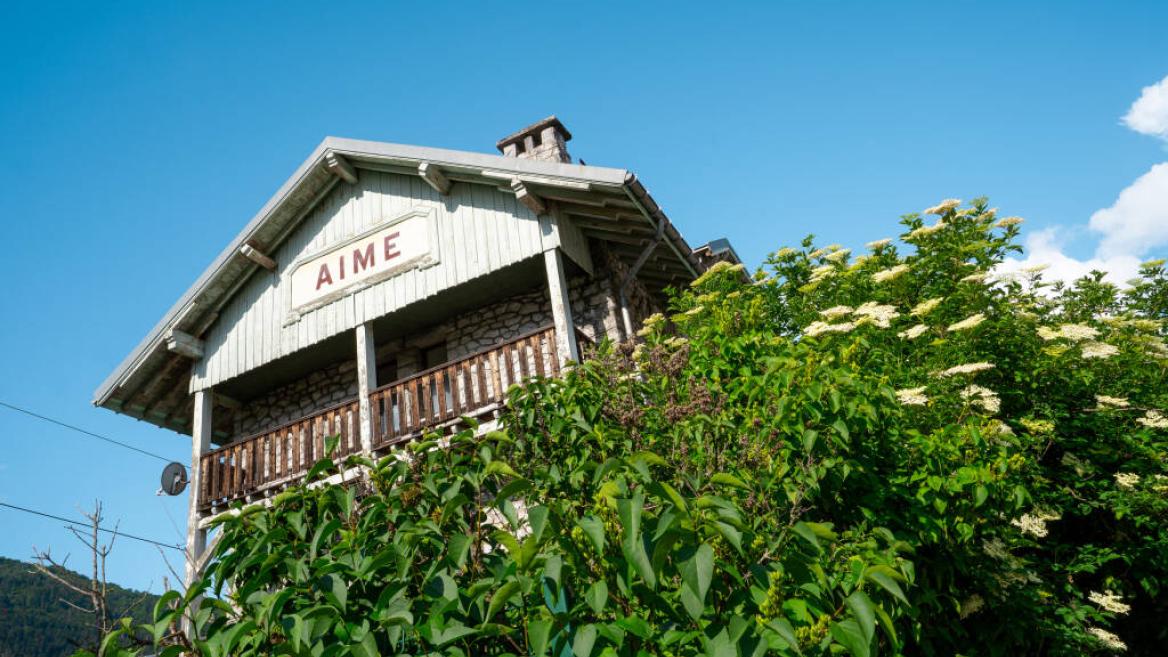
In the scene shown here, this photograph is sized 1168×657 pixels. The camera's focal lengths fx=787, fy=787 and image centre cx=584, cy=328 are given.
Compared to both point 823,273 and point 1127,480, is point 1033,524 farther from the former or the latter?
point 823,273

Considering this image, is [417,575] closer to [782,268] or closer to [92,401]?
[782,268]

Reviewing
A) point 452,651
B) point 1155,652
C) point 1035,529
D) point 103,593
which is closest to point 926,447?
point 1035,529

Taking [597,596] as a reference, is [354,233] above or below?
above

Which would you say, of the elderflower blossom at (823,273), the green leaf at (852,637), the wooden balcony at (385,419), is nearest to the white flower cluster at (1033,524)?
the elderflower blossom at (823,273)

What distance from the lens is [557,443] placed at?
4.14 metres

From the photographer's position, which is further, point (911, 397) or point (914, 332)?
point (914, 332)

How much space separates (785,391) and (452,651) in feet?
7.71

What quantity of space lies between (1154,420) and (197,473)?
34.5 ft

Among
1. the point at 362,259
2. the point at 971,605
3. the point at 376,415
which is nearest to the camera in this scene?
the point at 971,605

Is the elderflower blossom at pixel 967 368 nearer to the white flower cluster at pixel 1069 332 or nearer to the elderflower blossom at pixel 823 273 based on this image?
the white flower cluster at pixel 1069 332

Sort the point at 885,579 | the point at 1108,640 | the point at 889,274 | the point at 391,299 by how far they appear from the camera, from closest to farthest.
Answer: the point at 885,579 → the point at 1108,640 → the point at 889,274 → the point at 391,299

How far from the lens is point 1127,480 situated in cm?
538

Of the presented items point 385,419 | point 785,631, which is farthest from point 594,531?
point 385,419

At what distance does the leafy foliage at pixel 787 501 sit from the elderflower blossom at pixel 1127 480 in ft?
0.14
